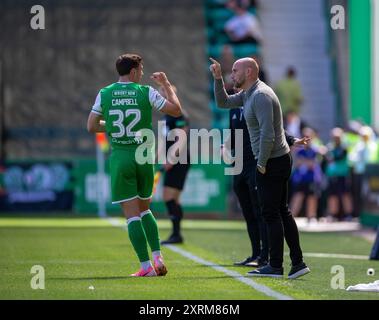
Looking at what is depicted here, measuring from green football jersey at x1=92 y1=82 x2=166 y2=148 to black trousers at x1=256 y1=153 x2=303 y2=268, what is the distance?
1286mm

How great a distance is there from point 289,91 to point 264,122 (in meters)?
17.9

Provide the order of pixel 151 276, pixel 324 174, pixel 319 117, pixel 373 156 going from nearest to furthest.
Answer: pixel 151 276 < pixel 373 156 < pixel 324 174 < pixel 319 117

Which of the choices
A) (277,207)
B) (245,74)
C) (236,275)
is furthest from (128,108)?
(236,275)

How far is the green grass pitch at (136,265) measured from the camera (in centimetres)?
1039

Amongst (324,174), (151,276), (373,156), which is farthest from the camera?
(324,174)

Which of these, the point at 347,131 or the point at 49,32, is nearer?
the point at 347,131

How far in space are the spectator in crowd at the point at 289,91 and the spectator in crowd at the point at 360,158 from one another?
3.19 meters

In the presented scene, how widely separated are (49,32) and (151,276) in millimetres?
19236

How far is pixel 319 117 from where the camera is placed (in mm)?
31469

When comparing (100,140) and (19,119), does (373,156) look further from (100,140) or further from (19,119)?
Result: (19,119)

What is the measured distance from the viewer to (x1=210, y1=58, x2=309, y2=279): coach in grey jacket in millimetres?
11492

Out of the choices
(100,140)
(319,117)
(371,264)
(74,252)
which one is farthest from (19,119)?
(371,264)

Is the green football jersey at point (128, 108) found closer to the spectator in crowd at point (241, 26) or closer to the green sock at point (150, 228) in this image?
the green sock at point (150, 228)

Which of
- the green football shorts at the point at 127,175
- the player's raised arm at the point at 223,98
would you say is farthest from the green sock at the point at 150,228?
the player's raised arm at the point at 223,98
